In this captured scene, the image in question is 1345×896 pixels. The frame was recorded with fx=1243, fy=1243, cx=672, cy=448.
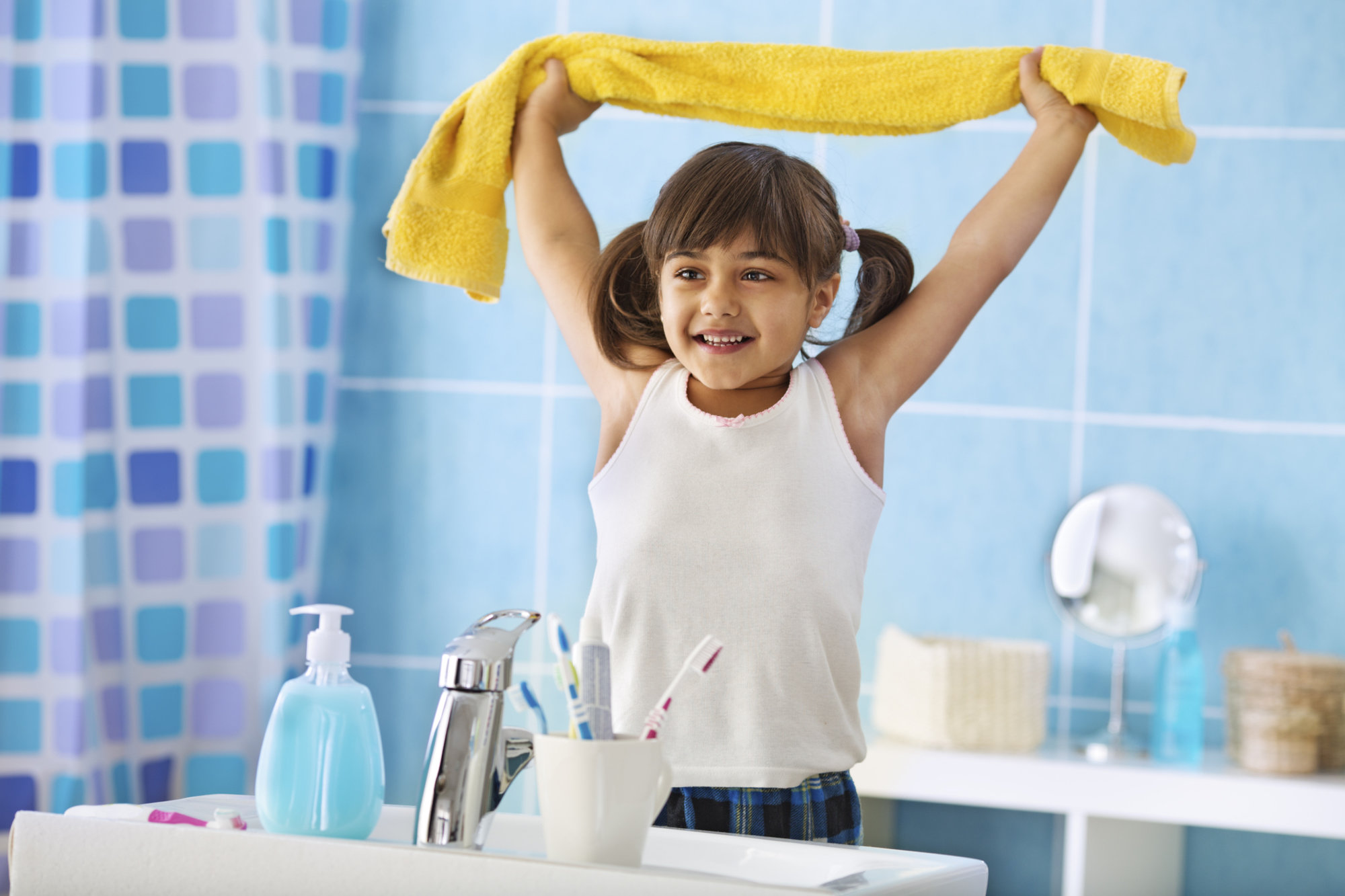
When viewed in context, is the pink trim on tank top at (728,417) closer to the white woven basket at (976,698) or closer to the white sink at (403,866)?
the white sink at (403,866)

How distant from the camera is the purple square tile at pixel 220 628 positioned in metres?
1.69

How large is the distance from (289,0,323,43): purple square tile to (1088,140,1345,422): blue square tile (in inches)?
45.7

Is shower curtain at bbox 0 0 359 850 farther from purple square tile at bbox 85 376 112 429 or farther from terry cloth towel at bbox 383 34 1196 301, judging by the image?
terry cloth towel at bbox 383 34 1196 301

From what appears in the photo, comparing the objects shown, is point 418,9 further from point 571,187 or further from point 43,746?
point 43,746

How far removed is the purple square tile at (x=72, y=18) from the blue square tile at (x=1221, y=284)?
1383mm

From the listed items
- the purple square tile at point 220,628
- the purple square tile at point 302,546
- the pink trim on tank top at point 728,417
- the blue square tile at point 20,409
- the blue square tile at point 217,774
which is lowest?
the blue square tile at point 217,774

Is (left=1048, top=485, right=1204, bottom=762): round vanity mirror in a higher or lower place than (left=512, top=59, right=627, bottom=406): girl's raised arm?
lower

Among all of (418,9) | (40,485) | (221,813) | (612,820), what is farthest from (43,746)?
(418,9)

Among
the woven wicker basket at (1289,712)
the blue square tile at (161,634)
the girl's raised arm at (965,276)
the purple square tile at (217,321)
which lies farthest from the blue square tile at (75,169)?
the woven wicker basket at (1289,712)

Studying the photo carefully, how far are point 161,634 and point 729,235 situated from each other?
3.63ft

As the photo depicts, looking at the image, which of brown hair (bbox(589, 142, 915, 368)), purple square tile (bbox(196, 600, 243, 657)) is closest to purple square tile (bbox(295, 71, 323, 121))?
purple square tile (bbox(196, 600, 243, 657))

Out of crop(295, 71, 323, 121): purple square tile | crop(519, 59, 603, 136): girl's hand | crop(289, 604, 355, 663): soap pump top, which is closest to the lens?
crop(289, 604, 355, 663): soap pump top

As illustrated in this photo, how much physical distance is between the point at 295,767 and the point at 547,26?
147 centimetres

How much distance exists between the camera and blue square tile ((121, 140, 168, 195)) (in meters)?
1.60
